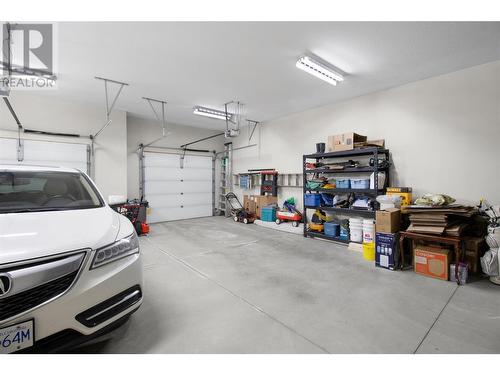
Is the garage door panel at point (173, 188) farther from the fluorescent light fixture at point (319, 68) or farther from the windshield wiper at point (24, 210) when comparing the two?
the fluorescent light fixture at point (319, 68)

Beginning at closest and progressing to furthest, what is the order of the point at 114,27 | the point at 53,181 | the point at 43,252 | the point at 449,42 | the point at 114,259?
the point at 43,252 < the point at 114,259 < the point at 53,181 < the point at 114,27 < the point at 449,42

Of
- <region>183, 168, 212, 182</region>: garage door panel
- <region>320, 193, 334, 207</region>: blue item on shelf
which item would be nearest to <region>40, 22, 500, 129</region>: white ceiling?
<region>320, 193, 334, 207</region>: blue item on shelf

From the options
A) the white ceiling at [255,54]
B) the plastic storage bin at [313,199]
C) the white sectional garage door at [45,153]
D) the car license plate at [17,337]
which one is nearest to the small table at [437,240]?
the plastic storage bin at [313,199]

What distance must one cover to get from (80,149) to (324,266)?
6.01 metres

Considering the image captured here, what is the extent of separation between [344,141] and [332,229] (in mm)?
1838

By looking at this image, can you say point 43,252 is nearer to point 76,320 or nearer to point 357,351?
point 76,320

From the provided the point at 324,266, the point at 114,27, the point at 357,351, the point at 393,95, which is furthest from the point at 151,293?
the point at 393,95

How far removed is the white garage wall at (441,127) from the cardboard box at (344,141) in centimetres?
46

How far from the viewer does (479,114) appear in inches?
138

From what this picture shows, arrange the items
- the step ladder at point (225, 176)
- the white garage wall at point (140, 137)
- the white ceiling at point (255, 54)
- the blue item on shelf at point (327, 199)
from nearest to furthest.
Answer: the white ceiling at point (255, 54) → the blue item on shelf at point (327, 199) → the white garage wall at point (140, 137) → the step ladder at point (225, 176)

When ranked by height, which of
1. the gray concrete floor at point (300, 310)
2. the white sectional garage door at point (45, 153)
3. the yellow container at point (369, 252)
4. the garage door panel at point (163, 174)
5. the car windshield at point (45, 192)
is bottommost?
the gray concrete floor at point (300, 310)

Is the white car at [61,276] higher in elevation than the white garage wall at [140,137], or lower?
lower

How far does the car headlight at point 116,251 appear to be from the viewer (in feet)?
4.52

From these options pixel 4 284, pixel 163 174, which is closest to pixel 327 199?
pixel 4 284
